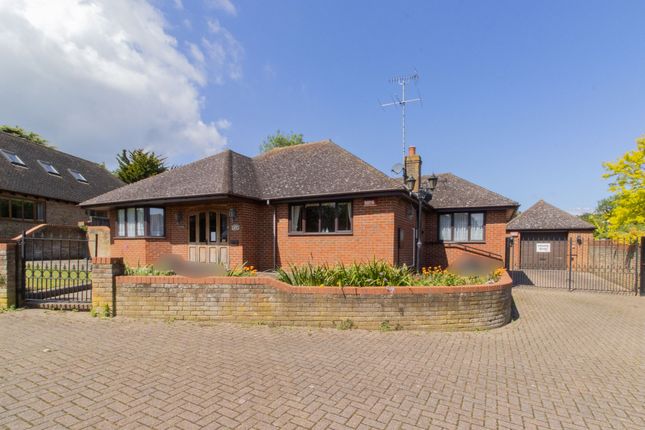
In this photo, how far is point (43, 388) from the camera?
3.60 m

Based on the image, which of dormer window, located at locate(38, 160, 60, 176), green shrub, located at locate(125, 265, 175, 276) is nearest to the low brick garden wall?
green shrub, located at locate(125, 265, 175, 276)

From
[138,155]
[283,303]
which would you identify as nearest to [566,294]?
[283,303]

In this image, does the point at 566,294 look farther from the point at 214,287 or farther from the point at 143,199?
the point at 143,199

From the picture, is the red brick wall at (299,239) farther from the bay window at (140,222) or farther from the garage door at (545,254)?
the garage door at (545,254)

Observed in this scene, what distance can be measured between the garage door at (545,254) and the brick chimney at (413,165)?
9.43m

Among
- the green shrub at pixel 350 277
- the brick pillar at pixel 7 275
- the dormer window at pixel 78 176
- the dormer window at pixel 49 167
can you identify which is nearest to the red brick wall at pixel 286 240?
the green shrub at pixel 350 277

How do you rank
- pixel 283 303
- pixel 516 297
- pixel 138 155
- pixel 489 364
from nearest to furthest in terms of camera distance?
pixel 489 364
pixel 283 303
pixel 516 297
pixel 138 155

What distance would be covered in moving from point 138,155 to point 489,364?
3289 centimetres

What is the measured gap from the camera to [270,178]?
1362cm

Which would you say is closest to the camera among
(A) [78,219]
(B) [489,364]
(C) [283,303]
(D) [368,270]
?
(B) [489,364]

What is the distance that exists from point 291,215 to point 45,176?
1902 cm

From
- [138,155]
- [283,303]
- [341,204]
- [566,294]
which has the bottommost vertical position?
[566,294]

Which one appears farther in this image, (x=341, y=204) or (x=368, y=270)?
(x=341, y=204)

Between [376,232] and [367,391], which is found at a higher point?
[376,232]
